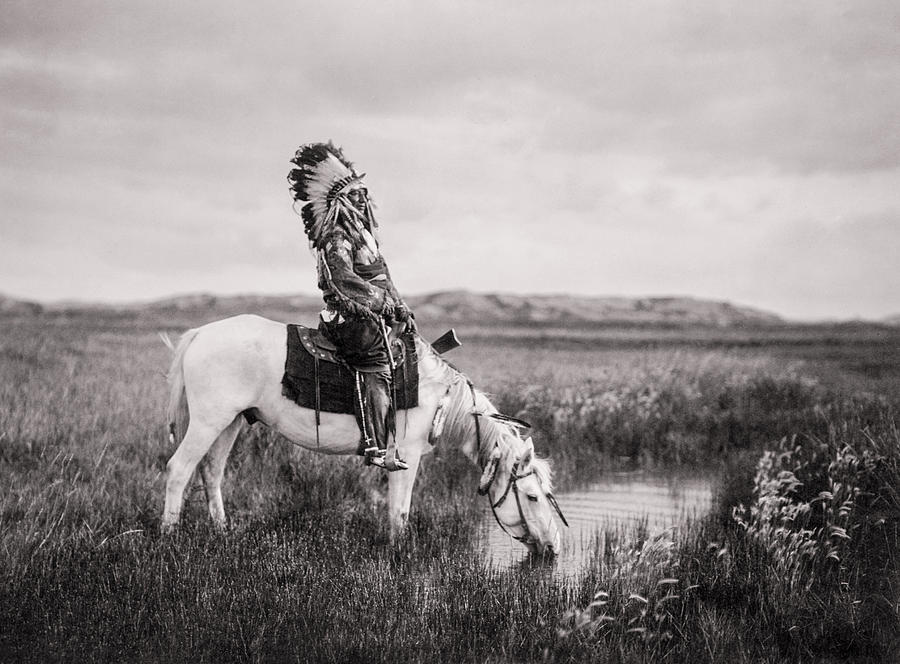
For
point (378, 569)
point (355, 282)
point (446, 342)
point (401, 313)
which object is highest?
point (355, 282)

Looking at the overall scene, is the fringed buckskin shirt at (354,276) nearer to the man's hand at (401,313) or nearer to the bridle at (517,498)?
the man's hand at (401,313)

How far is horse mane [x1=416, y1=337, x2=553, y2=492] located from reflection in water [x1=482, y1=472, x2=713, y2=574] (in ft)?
2.24

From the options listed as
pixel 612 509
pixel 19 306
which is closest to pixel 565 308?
pixel 19 306

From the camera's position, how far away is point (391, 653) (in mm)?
4410

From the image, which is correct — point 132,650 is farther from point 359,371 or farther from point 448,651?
point 359,371

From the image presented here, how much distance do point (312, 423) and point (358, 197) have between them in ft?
6.44

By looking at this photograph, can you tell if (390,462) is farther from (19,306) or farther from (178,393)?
(19,306)

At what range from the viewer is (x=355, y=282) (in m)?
6.47

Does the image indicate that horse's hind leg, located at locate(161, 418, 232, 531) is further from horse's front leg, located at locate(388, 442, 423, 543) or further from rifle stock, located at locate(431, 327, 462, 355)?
rifle stock, located at locate(431, 327, 462, 355)

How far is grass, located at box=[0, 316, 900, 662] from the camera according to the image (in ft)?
15.1

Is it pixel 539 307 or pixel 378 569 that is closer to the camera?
pixel 378 569

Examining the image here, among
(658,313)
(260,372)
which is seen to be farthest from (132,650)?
(658,313)

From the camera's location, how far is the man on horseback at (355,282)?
650 cm

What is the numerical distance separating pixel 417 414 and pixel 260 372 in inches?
54.6
